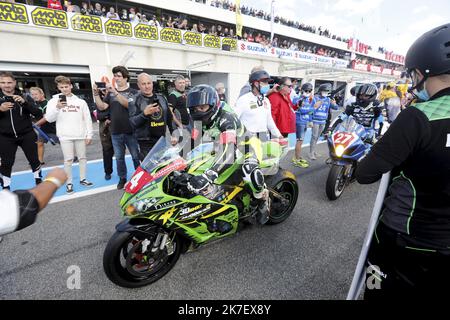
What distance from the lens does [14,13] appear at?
1095 cm

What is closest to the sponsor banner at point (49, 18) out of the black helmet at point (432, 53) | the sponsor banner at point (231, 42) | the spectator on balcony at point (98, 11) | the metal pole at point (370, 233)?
the spectator on balcony at point (98, 11)

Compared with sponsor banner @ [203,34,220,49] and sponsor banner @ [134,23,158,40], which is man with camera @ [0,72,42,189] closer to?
sponsor banner @ [134,23,158,40]

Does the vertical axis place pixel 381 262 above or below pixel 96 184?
above

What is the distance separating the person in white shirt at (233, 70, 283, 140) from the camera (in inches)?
154

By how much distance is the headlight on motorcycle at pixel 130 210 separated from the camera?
6.22 ft

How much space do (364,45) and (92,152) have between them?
4867cm

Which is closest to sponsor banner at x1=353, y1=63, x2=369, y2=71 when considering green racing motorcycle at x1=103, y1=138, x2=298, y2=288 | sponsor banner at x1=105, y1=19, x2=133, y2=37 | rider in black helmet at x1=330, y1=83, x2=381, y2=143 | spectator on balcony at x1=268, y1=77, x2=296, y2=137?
sponsor banner at x1=105, y1=19, x2=133, y2=37

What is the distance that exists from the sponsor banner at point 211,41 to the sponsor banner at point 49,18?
9101 millimetres

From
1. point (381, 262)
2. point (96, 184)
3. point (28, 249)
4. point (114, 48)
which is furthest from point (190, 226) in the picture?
point (114, 48)

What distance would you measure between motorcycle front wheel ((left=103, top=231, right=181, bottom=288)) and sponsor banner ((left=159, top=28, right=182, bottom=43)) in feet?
55.7

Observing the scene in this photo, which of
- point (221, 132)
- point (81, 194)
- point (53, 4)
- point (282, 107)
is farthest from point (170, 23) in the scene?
point (221, 132)

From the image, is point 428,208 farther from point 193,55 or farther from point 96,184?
point 193,55

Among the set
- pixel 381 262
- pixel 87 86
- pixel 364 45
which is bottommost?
pixel 381 262

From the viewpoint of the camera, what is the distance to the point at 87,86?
16.8 meters
